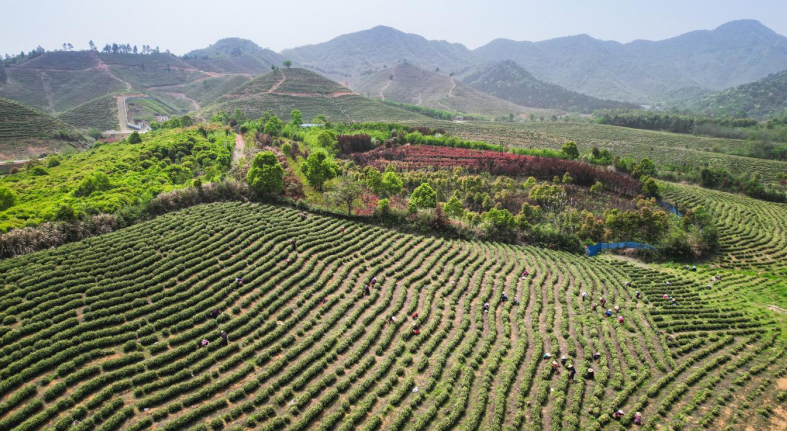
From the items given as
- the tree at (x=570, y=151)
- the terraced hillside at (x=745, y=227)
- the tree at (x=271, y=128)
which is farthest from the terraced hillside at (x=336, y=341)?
the tree at (x=271, y=128)

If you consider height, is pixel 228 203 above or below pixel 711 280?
above

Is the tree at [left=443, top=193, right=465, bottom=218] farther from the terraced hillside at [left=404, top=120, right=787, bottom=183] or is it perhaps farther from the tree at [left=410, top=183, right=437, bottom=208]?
the terraced hillside at [left=404, top=120, right=787, bottom=183]

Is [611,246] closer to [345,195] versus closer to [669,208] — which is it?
[669,208]

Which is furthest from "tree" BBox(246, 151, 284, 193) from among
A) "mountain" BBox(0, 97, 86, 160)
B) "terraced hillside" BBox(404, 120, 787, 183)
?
"terraced hillside" BBox(404, 120, 787, 183)

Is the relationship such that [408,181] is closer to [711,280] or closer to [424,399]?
[711,280]

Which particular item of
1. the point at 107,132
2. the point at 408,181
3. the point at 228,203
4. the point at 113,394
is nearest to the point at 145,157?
the point at 228,203

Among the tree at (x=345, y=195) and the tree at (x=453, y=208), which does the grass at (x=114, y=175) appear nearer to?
the tree at (x=345, y=195)

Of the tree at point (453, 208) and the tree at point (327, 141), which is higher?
the tree at point (327, 141)
